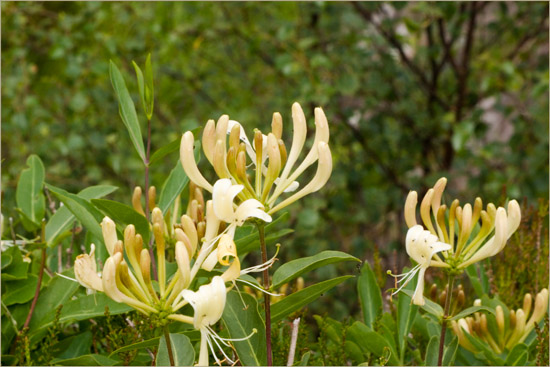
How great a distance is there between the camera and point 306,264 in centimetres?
79

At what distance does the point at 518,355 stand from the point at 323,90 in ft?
6.73

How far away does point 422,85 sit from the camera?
3285 millimetres

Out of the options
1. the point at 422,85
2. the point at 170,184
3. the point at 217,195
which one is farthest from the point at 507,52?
the point at 217,195

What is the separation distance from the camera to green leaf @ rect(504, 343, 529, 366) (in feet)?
3.17

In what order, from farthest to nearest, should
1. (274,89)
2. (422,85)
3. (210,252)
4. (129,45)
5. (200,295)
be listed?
1. (274,89)
2. (129,45)
3. (422,85)
4. (210,252)
5. (200,295)

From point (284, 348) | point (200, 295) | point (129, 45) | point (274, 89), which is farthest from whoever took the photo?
point (274, 89)

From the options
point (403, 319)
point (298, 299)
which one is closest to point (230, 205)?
point (298, 299)

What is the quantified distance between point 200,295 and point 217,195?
108 mm

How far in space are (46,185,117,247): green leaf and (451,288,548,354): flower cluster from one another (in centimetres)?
54

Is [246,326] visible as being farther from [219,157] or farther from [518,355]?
[518,355]

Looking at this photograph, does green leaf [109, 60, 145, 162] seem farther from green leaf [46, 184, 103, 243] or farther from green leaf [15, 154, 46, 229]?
green leaf [15, 154, 46, 229]

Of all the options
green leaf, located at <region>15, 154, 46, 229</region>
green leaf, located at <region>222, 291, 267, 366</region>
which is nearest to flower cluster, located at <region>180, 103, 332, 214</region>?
green leaf, located at <region>222, 291, 267, 366</region>

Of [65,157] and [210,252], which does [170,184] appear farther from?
[65,157]

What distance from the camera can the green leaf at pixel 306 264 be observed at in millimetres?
781
